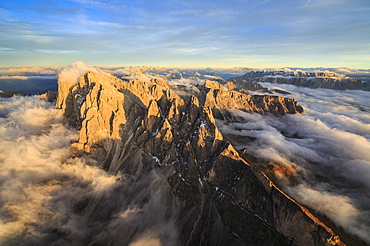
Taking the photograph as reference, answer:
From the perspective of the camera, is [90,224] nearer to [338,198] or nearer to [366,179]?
[338,198]

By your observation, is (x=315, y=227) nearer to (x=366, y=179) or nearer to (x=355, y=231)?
(x=355, y=231)

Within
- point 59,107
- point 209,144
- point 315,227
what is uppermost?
point 59,107

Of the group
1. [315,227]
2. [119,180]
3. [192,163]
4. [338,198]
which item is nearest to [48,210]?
[119,180]

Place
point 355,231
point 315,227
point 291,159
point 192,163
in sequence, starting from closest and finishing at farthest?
point 315,227, point 355,231, point 192,163, point 291,159

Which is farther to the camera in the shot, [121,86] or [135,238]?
[121,86]

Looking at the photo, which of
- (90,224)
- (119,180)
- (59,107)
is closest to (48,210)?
(90,224)

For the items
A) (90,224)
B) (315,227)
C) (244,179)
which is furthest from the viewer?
(90,224)

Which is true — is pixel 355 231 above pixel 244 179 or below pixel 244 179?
below
